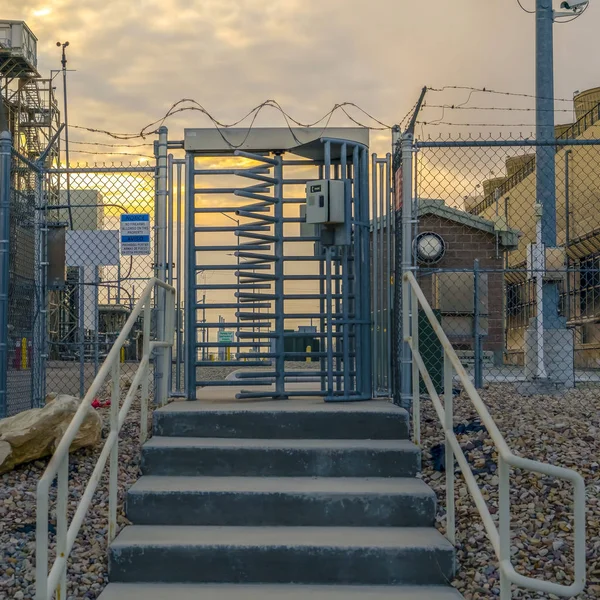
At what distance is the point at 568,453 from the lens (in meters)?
6.38

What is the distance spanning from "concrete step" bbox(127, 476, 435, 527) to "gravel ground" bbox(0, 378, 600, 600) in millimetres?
248

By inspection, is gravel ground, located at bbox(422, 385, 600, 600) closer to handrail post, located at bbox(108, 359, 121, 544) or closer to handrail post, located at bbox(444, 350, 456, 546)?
handrail post, located at bbox(444, 350, 456, 546)

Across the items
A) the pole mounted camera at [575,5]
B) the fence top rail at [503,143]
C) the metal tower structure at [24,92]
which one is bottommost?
the fence top rail at [503,143]

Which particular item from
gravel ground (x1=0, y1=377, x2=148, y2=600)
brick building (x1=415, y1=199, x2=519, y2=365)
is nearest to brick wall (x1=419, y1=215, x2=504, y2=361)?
brick building (x1=415, y1=199, x2=519, y2=365)

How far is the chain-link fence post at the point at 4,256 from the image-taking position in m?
7.75

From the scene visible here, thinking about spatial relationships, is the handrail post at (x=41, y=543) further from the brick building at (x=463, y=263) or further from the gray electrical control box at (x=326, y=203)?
the brick building at (x=463, y=263)

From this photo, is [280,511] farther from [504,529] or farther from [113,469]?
[504,529]

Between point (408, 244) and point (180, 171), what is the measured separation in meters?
2.25

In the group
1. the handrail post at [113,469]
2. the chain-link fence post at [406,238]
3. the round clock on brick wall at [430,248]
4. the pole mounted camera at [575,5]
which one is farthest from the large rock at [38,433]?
the round clock on brick wall at [430,248]

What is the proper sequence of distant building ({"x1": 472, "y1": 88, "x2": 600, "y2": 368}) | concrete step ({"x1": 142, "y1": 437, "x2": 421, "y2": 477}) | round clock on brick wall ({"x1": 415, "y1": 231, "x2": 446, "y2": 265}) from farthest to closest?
round clock on brick wall ({"x1": 415, "y1": 231, "x2": 446, "y2": 265}), distant building ({"x1": 472, "y1": 88, "x2": 600, "y2": 368}), concrete step ({"x1": 142, "y1": 437, "x2": 421, "y2": 477})

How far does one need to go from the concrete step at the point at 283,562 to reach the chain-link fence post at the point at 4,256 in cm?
336

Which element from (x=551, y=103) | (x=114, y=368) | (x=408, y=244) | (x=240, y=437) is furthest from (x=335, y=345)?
(x=551, y=103)

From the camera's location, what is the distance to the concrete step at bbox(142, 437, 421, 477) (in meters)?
5.83

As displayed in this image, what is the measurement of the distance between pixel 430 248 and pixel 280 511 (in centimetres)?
1543
